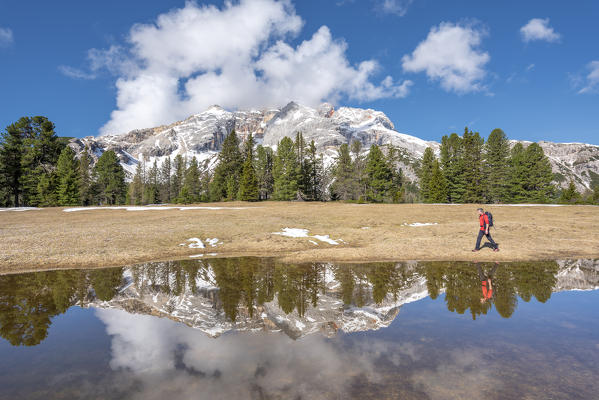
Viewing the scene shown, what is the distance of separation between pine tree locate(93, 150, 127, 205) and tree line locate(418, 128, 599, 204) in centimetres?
8702

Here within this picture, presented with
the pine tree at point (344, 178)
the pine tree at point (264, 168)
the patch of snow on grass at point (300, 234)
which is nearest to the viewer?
the patch of snow on grass at point (300, 234)

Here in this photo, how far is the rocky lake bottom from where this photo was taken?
5062 millimetres

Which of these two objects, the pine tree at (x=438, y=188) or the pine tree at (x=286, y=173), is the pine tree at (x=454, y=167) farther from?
the pine tree at (x=286, y=173)

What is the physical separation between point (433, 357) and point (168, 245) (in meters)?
18.1

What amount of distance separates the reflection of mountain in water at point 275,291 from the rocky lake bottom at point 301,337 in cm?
7

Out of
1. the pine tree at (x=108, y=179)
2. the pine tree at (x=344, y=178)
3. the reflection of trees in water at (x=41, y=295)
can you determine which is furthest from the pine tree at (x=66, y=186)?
the pine tree at (x=344, y=178)

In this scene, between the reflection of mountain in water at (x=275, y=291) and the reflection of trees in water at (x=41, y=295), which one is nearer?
the reflection of trees in water at (x=41, y=295)

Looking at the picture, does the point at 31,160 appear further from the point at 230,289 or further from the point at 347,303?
the point at 347,303

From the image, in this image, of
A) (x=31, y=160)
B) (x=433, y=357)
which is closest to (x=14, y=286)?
(x=433, y=357)

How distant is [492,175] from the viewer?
214ft

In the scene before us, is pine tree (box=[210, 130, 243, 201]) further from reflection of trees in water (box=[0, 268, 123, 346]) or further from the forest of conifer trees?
reflection of trees in water (box=[0, 268, 123, 346])

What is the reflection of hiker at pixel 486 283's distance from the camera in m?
9.70

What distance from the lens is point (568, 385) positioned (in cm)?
495

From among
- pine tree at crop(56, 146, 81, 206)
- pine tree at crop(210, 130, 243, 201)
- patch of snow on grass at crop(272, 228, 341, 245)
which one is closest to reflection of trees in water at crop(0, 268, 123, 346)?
patch of snow on grass at crop(272, 228, 341, 245)
